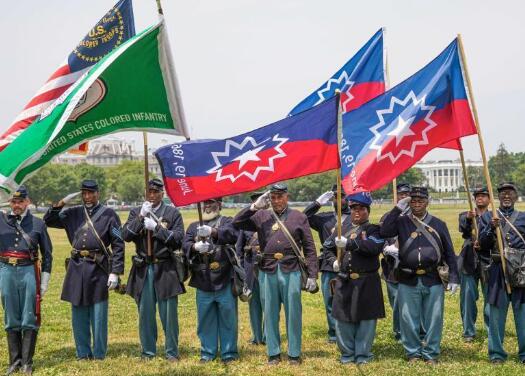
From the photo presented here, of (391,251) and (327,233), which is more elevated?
(327,233)

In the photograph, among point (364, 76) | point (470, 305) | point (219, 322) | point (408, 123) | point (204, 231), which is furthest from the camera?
point (364, 76)

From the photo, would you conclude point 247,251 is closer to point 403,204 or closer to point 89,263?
point 89,263

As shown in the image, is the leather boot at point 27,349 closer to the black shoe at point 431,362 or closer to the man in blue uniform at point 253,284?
the man in blue uniform at point 253,284

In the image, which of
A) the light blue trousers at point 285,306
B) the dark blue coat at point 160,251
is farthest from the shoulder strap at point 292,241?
the dark blue coat at point 160,251

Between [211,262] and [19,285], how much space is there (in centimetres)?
267

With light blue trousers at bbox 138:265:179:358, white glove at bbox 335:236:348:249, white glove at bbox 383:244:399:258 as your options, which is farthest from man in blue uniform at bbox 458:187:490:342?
light blue trousers at bbox 138:265:179:358

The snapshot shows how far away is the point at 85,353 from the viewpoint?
10.4 meters

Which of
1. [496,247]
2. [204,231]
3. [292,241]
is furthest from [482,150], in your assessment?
[204,231]

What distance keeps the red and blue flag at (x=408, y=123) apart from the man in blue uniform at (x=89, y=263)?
3.61 meters

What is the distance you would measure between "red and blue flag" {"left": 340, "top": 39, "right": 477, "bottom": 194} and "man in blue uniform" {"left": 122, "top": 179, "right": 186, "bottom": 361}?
109 inches

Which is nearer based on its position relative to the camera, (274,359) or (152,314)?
(274,359)

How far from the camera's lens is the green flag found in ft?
24.5

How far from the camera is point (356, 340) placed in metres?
10.0

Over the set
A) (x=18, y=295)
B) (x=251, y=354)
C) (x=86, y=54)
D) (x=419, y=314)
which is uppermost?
(x=86, y=54)
